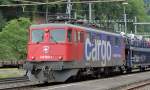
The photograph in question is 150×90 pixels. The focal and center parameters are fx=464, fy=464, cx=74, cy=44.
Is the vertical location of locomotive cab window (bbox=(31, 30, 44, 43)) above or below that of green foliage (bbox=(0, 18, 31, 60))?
above

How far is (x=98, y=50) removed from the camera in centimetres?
2805

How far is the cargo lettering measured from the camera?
86.6ft

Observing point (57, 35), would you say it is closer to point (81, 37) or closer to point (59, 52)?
point (59, 52)

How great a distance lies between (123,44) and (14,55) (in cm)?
2611

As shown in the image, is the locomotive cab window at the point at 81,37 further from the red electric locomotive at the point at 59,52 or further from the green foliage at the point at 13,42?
the green foliage at the point at 13,42

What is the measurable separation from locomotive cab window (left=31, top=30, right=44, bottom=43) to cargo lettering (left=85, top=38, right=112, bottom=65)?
2.75 meters

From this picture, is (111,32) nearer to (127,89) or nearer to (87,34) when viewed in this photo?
(87,34)

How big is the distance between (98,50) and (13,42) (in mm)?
33085

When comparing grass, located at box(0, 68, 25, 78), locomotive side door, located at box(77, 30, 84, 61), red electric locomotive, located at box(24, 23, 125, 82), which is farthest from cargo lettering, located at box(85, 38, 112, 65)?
grass, located at box(0, 68, 25, 78)

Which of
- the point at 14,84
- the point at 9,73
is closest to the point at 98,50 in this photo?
the point at 14,84

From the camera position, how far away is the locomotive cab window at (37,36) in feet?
81.5

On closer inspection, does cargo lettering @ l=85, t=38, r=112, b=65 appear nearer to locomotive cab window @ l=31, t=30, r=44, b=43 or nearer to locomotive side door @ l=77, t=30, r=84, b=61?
locomotive side door @ l=77, t=30, r=84, b=61

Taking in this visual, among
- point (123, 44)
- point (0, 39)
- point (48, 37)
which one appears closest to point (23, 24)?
point (0, 39)

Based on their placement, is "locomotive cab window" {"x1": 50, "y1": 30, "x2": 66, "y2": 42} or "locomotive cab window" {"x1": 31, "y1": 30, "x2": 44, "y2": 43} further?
"locomotive cab window" {"x1": 31, "y1": 30, "x2": 44, "y2": 43}
